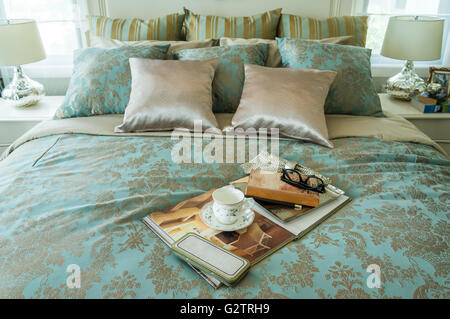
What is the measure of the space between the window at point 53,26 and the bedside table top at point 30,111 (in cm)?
33

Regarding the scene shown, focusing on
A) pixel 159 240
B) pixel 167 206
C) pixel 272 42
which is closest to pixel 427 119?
pixel 272 42

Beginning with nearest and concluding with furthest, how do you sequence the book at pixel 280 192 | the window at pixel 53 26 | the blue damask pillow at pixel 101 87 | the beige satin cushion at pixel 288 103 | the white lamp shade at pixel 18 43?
the book at pixel 280 192
the beige satin cushion at pixel 288 103
the blue damask pillow at pixel 101 87
the white lamp shade at pixel 18 43
the window at pixel 53 26

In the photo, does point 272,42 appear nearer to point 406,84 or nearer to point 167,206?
point 406,84

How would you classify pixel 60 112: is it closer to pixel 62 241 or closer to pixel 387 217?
pixel 62 241

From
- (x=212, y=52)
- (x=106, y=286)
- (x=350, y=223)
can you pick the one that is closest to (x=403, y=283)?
(x=350, y=223)

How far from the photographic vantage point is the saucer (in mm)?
1050

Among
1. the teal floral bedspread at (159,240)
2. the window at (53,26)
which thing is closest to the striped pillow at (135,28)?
the window at (53,26)

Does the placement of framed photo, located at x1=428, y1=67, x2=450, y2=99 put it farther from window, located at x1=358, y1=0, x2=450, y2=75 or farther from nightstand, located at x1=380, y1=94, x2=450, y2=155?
window, located at x1=358, y1=0, x2=450, y2=75

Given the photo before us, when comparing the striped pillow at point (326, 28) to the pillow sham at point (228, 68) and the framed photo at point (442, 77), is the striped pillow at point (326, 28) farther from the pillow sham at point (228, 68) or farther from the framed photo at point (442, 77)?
the framed photo at point (442, 77)

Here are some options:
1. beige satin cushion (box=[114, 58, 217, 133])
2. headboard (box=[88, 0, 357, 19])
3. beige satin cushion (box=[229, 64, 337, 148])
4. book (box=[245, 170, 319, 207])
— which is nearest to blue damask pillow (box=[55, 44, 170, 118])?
beige satin cushion (box=[114, 58, 217, 133])

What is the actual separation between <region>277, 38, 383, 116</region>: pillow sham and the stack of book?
0.48m

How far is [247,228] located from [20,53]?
1887 mm

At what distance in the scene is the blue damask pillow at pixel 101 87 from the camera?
187cm
